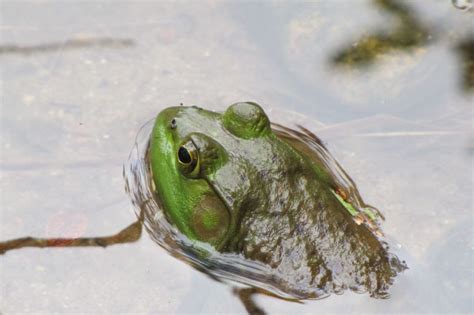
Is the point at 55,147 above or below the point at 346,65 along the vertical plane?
below

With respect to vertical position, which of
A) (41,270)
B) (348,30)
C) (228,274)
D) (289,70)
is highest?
(348,30)

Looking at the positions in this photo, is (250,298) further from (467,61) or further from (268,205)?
(467,61)

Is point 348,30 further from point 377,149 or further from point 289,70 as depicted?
point 377,149

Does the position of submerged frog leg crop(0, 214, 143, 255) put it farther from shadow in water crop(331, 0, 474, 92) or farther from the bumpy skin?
shadow in water crop(331, 0, 474, 92)

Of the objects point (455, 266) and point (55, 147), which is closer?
point (455, 266)

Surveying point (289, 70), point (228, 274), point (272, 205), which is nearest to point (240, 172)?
point (272, 205)
